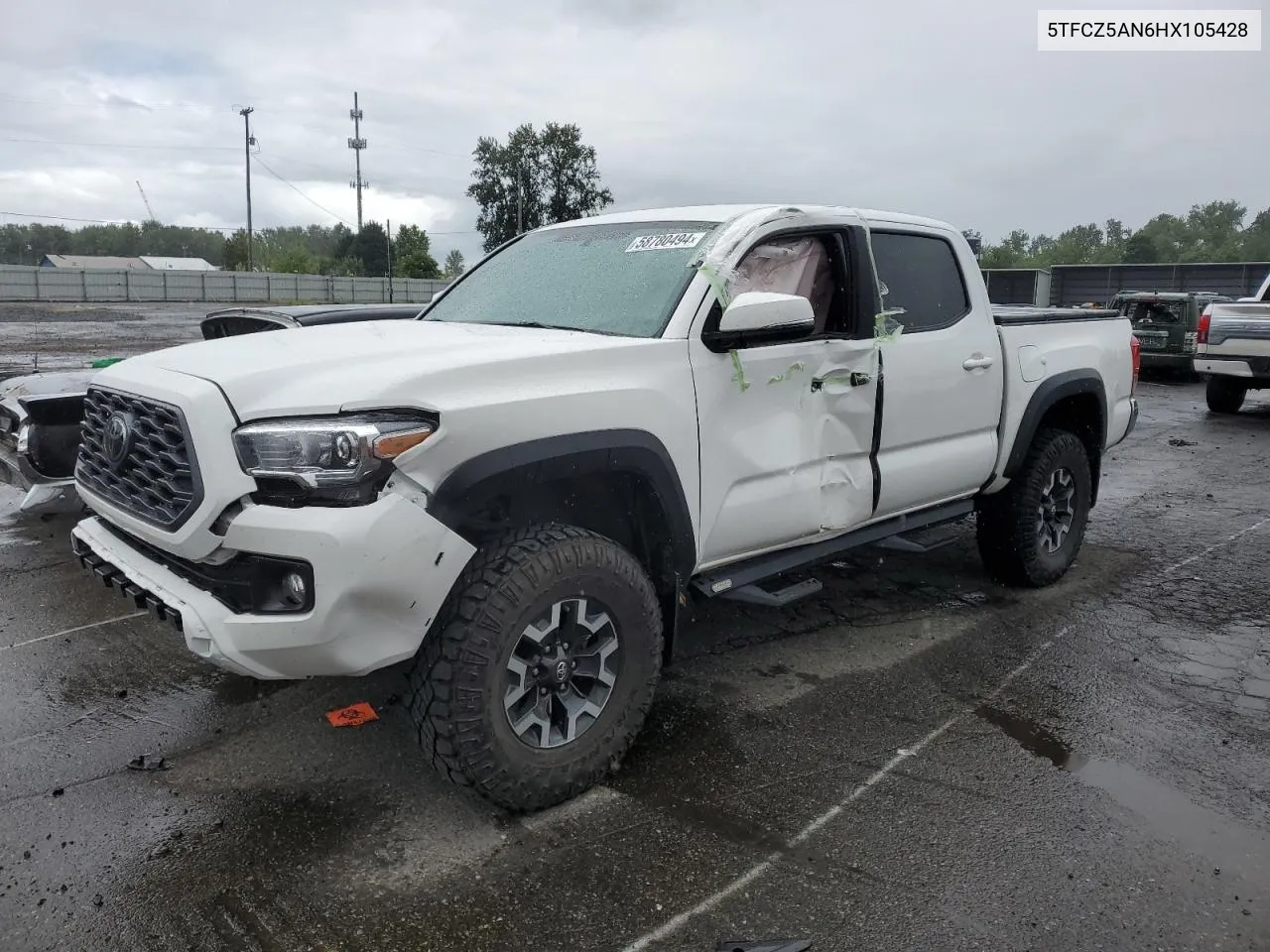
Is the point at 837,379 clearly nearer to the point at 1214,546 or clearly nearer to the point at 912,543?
the point at 912,543

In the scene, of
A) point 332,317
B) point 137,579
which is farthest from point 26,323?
point 137,579

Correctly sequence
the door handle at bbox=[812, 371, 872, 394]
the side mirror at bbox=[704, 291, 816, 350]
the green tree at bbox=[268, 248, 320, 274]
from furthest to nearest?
the green tree at bbox=[268, 248, 320, 274]
the door handle at bbox=[812, 371, 872, 394]
the side mirror at bbox=[704, 291, 816, 350]

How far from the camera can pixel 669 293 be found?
3.58 m

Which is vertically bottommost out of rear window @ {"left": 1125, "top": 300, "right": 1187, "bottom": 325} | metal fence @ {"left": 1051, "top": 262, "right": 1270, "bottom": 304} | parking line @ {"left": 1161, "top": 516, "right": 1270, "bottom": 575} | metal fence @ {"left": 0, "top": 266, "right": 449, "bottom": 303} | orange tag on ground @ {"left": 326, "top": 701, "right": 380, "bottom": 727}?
orange tag on ground @ {"left": 326, "top": 701, "right": 380, "bottom": 727}

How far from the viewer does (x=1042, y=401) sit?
16.6ft

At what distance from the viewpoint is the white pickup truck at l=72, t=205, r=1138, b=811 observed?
8.89 ft

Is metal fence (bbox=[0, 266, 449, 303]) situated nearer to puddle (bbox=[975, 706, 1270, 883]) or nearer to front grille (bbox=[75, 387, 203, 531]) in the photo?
front grille (bbox=[75, 387, 203, 531])

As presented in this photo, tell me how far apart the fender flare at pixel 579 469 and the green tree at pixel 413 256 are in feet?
204

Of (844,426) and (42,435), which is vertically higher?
(844,426)

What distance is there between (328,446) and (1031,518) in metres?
3.91

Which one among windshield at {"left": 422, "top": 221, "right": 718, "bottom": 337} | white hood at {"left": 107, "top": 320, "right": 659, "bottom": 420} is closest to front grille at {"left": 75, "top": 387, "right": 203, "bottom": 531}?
white hood at {"left": 107, "top": 320, "right": 659, "bottom": 420}

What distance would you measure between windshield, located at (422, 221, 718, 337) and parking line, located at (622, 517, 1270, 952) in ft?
5.58

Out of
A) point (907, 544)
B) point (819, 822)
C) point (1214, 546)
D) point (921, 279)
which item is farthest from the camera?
point (1214, 546)

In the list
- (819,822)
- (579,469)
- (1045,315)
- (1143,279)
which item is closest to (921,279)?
(1045,315)
